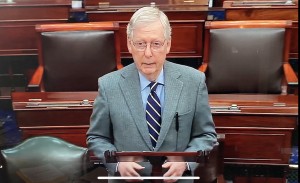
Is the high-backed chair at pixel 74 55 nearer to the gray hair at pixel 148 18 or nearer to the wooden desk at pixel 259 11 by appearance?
the wooden desk at pixel 259 11

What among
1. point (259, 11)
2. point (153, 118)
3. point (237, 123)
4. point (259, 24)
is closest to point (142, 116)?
point (153, 118)

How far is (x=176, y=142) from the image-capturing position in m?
0.88

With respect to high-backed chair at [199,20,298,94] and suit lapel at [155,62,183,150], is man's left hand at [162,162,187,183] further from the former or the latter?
high-backed chair at [199,20,298,94]

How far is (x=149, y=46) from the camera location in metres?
0.82

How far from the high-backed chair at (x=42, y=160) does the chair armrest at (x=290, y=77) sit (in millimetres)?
747

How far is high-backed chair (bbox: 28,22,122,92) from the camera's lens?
5.02ft

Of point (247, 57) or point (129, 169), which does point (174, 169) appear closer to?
point (129, 169)

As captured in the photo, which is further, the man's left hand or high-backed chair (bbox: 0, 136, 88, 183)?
high-backed chair (bbox: 0, 136, 88, 183)

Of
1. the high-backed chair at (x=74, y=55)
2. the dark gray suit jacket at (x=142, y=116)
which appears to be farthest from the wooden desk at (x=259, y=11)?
the dark gray suit jacket at (x=142, y=116)

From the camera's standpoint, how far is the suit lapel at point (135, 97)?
0.87 meters

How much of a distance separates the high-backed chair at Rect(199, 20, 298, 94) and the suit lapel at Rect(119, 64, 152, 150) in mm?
647

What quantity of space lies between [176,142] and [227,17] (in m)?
1.07

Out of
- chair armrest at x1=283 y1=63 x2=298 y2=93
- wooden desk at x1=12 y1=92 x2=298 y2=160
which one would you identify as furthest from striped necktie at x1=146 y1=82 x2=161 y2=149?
chair armrest at x1=283 y1=63 x2=298 y2=93

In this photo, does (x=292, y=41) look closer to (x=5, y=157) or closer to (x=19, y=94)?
(x=19, y=94)
